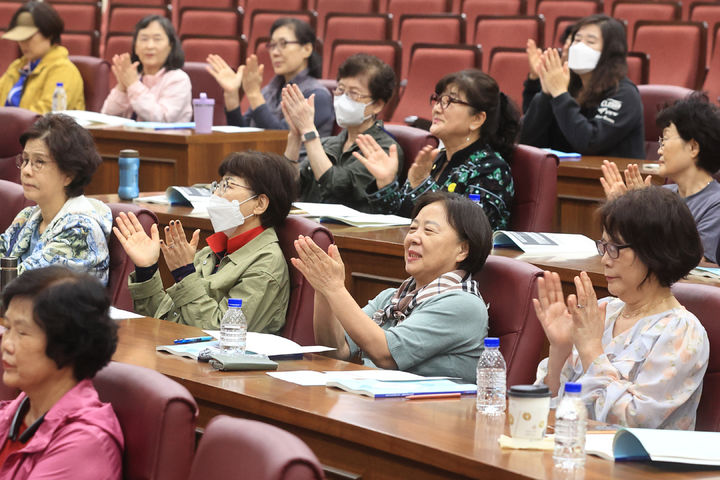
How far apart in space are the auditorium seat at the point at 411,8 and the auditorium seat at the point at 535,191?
3.76 meters

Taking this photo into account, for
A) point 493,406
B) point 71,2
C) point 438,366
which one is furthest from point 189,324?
point 71,2

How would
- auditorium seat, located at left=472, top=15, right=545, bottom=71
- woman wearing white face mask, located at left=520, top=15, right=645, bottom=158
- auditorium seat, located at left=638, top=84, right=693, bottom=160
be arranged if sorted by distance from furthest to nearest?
1. auditorium seat, located at left=472, top=15, right=545, bottom=71
2. auditorium seat, located at left=638, top=84, right=693, bottom=160
3. woman wearing white face mask, located at left=520, top=15, right=645, bottom=158

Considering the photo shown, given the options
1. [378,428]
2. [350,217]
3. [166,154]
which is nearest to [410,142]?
[350,217]

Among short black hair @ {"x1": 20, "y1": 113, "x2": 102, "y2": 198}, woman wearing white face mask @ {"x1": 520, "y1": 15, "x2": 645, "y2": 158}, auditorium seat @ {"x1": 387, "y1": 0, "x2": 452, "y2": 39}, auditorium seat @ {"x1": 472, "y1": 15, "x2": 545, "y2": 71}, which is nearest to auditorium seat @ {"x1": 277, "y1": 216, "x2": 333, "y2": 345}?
short black hair @ {"x1": 20, "y1": 113, "x2": 102, "y2": 198}

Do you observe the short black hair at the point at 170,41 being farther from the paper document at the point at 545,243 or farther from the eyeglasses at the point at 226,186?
the paper document at the point at 545,243

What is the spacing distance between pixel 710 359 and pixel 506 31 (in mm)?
4987

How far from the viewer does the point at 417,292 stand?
9.34 ft

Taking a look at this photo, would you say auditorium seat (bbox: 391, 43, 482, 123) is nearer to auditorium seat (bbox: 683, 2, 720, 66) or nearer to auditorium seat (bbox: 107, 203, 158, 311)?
auditorium seat (bbox: 683, 2, 720, 66)

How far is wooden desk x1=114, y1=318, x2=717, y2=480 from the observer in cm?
186

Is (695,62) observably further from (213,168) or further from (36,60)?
(36,60)

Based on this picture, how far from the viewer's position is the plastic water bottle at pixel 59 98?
629cm

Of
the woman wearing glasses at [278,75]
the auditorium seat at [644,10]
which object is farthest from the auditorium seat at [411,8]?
the woman wearing glasses at [278,75]

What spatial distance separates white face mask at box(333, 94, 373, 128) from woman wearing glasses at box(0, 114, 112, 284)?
4.61 feet

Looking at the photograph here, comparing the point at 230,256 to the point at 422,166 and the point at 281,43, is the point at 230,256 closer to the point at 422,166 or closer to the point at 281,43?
the point at 422,166
